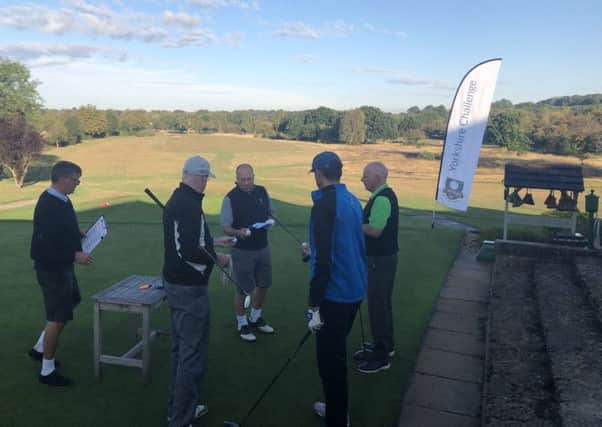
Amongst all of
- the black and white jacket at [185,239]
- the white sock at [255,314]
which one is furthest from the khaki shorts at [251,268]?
the black and white jacket at [185,239]

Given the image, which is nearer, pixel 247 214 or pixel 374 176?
pixel 374 176

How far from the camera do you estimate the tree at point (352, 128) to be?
3765 inches

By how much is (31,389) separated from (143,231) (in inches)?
339

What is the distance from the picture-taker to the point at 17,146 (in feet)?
98.7

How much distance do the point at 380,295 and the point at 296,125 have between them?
4011 inches

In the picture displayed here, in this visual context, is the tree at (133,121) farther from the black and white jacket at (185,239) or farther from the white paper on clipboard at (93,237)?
the black and white jacket at (185,239)

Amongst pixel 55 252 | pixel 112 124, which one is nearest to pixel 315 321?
pixel 55 252

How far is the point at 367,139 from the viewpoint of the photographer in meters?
101

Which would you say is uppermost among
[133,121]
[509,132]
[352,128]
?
[509,132]

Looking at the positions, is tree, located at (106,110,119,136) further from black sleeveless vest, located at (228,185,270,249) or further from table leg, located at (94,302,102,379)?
table leg, located at (94,302,102,379)

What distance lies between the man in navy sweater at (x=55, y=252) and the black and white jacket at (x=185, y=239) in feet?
4.47

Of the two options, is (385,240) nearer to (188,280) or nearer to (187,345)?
(188,280)

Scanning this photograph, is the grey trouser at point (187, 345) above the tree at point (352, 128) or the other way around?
the other way around

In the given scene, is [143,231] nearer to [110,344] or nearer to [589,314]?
[110,344]
